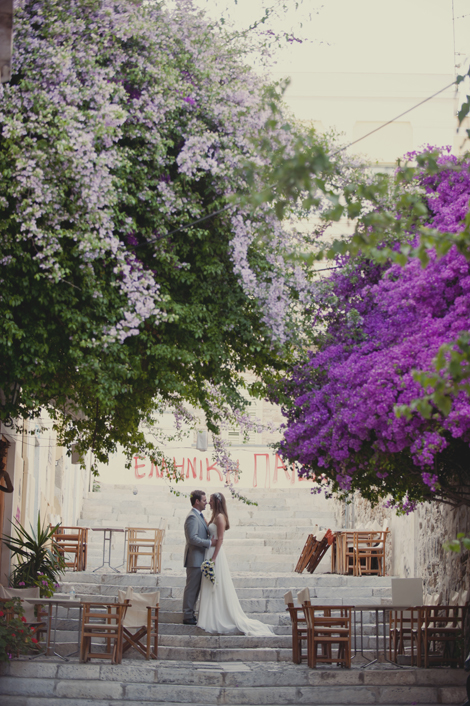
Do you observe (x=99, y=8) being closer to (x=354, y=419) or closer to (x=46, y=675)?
(x=354, y=419)

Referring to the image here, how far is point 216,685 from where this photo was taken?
811 cm

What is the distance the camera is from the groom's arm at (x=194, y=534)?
10.2 m

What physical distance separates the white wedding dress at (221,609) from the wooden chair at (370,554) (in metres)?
4.43

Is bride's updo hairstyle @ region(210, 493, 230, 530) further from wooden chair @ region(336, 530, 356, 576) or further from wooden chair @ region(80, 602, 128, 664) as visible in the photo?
wooden chair @ region(336, 530, 356, 576)

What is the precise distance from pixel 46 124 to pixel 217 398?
11.4 ft

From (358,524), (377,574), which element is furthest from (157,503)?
(377,574)

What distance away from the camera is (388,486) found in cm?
896

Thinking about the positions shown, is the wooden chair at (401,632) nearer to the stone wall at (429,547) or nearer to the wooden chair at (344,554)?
the stone wall at (429,547)

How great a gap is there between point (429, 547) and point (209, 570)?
385cm

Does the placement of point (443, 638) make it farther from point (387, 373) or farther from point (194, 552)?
point (387, 373)

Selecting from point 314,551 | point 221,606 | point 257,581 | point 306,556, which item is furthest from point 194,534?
point 306,556

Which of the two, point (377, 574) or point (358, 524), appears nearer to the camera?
point (377, 574)

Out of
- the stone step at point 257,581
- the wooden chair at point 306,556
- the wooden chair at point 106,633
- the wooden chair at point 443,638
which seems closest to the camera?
A: the wooden chair at point 106,633

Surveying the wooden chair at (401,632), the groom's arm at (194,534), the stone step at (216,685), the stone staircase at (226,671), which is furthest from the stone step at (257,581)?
the stone step at (216,685)
